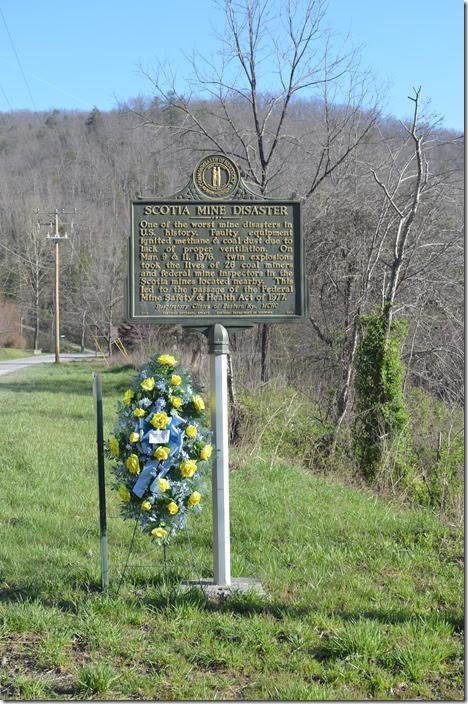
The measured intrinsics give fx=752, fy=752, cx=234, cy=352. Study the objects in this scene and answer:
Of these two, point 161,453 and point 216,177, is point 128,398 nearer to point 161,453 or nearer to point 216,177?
point 161,453

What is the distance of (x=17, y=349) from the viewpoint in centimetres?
5147

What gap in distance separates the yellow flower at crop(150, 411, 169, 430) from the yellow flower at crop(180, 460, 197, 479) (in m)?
0.28

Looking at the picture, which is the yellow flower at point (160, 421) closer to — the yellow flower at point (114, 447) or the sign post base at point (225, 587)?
the yellow flower at point (114, 447)

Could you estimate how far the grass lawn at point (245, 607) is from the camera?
4.00 meters

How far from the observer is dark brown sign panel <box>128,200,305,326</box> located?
17.8 feet

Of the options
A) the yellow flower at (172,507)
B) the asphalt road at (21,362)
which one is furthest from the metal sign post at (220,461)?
the asphalt road at (21,362)

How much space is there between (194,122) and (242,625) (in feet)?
43.5

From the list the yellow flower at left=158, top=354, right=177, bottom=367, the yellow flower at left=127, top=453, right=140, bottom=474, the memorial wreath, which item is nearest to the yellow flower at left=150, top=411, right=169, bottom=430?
the memorial wreath

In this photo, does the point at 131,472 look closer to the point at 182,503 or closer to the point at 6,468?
the point at 182,503

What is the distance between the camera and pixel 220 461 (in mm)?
5281

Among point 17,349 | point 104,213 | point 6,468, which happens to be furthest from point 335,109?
point 17,349

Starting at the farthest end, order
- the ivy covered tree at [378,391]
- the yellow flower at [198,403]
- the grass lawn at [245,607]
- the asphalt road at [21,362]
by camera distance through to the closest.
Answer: the asphalt road at [21,362], the ivy covered tree at [378,391], the yellow flower at [198,403], the grass lawn at [245,607]

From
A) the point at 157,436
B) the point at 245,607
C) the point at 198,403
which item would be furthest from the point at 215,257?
the point at 245,607

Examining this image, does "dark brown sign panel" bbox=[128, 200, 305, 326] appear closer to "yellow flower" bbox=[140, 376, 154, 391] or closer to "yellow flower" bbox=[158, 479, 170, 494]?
"yellow flower" bbox=[140, 376, 154, 391]
